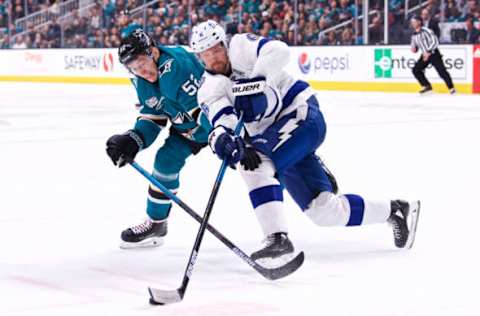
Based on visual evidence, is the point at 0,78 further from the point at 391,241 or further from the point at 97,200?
the point at 391,241

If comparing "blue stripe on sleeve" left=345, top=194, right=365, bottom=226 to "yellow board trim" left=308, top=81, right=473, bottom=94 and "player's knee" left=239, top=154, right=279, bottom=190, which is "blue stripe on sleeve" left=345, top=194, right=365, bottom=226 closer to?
"player's knee" left=239, top=154, right=279, bottom=190

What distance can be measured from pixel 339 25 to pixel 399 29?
1.20 meters

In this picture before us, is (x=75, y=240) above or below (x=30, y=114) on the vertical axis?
above

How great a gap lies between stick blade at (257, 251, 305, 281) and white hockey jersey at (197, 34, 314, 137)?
1.69ft

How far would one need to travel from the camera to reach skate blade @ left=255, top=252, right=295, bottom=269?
3.30 metres

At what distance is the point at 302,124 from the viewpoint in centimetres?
352

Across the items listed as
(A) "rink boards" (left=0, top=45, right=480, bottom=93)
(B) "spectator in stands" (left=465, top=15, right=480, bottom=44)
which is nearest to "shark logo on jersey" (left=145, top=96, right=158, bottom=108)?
(A) "rink boards" (left=0, top=45, right=480, bottom=93)

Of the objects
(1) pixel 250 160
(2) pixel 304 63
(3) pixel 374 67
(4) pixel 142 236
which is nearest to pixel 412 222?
(1) pixel 250 160

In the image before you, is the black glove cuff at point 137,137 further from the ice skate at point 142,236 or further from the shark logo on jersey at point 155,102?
the ice skate at point 142,236

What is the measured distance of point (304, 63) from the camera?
1584cm

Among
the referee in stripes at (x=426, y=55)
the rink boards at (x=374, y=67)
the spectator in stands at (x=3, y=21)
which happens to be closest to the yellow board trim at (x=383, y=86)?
the rink boards at (x=374, y=67)

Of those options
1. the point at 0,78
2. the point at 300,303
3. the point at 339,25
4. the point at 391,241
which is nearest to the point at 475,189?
the point at 391,241

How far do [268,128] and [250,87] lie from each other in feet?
0.76

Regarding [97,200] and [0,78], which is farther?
[0,78]
